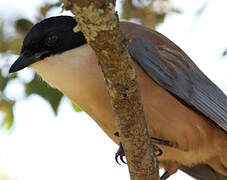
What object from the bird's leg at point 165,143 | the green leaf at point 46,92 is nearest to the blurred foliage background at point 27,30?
the green leaf at point 46,92

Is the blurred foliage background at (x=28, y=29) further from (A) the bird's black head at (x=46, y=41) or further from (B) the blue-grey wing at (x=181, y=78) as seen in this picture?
(B) the blue-grey wing at (x=181, y=78)

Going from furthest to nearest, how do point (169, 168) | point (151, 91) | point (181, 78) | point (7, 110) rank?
point (7, 110)
point (169, 168)
point (181, 78)
point (151, 91)

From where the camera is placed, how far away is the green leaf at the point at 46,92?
544 centimetres

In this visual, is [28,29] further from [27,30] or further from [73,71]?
[73,71]

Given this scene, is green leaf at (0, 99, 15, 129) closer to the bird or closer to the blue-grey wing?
the bird

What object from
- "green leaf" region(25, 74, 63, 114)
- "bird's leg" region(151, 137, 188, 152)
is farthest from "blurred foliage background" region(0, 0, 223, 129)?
"bird's leg" region(151, 137, 188, 152)

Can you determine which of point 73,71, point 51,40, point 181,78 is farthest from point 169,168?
point 51,40

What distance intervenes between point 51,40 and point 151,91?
102 centimetres

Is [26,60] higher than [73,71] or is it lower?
higher

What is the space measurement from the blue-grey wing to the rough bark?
908mm

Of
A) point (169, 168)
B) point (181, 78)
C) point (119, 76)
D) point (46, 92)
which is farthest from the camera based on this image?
point (46, 92)

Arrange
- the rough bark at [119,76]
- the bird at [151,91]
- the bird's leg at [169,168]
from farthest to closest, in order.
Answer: the bird's leg at [169,168] < the bird at [151,91] < the rough bark at [119,76]

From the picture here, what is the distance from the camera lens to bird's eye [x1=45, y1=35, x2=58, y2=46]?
4724mm

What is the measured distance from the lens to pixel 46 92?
17.9 ft
